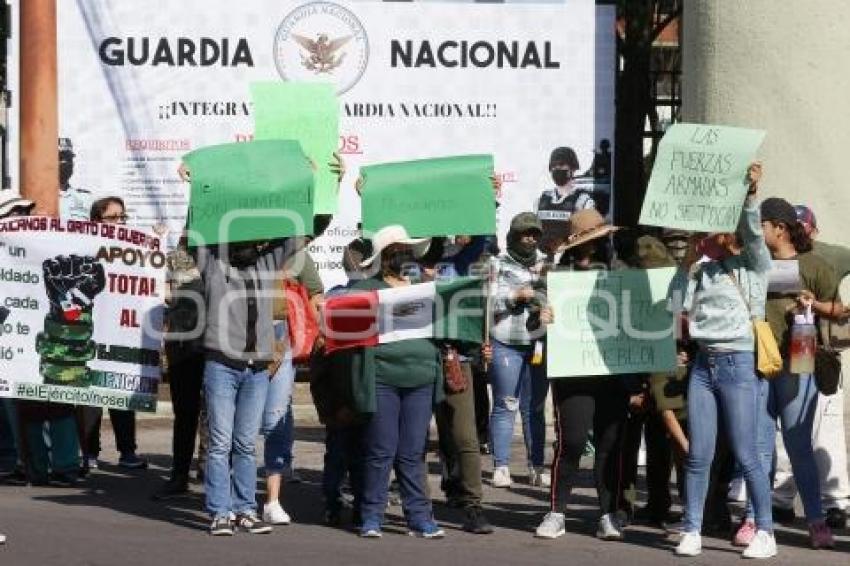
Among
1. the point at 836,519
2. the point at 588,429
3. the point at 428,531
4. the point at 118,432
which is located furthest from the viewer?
the point at 118,432

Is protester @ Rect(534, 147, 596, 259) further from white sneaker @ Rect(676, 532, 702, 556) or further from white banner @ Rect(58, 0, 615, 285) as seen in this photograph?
white sneaker @ Rect(676, 532, 702, 556)

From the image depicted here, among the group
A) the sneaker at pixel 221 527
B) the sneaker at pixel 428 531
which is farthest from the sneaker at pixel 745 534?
the sneaker at pixel 221 527

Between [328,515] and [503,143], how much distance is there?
6755mm

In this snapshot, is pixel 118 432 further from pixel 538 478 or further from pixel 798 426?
pixel 798 426

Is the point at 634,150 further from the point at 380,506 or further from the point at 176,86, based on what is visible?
the point at 380,506

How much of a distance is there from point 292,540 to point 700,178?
2827 mm

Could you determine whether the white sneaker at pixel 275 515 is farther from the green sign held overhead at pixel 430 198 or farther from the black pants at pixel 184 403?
the green sign held overhead at pixel 430 198

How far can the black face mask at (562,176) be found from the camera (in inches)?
710

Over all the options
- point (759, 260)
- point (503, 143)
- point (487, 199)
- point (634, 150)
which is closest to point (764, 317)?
point (759, 260)

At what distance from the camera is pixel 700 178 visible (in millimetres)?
10914

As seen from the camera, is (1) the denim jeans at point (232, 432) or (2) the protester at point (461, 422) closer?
(1) the denim jeans at point (232, 432)

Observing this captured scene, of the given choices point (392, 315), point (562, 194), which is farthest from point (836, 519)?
point (562, 194)

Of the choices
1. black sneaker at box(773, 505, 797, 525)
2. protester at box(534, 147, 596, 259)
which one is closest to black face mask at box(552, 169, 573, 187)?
protester at box(534, 147, 596, 259)

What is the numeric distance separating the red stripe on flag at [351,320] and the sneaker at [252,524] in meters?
0.98
